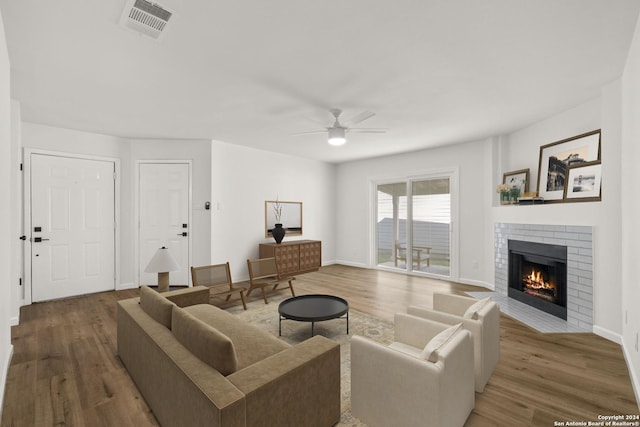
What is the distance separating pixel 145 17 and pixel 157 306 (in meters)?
2.04

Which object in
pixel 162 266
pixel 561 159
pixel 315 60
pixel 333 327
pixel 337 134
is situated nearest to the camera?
pixel 315 60

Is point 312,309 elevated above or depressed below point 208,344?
below

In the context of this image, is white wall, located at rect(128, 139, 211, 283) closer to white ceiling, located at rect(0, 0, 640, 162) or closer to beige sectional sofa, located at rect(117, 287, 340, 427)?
white ceiling, located at rect(0, 0, 640, 162)

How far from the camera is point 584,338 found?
3.15 m

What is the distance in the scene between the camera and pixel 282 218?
6637 mm

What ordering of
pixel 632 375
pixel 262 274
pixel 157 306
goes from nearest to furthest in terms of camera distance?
pixel 157 306 < pixel 632 375 < pixel 262 274

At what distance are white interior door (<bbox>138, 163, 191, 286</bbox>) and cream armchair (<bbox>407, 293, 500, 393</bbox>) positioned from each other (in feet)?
14.1

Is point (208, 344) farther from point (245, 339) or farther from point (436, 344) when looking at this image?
point (436, 344)

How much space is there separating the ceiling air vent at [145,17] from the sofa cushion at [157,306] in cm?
197

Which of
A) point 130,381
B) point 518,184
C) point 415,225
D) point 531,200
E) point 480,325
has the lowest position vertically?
point 130,381

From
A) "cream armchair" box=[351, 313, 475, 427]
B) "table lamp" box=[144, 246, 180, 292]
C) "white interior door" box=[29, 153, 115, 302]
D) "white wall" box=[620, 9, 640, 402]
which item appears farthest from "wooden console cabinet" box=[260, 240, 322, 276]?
"white wall" box=[620, 9, 640, 402]

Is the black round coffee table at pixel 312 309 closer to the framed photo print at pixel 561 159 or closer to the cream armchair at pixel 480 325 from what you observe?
the cream armchair at pixel 480 325

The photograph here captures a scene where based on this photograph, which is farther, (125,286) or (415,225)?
(415,225)

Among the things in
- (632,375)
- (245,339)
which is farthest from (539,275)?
(245,339)
